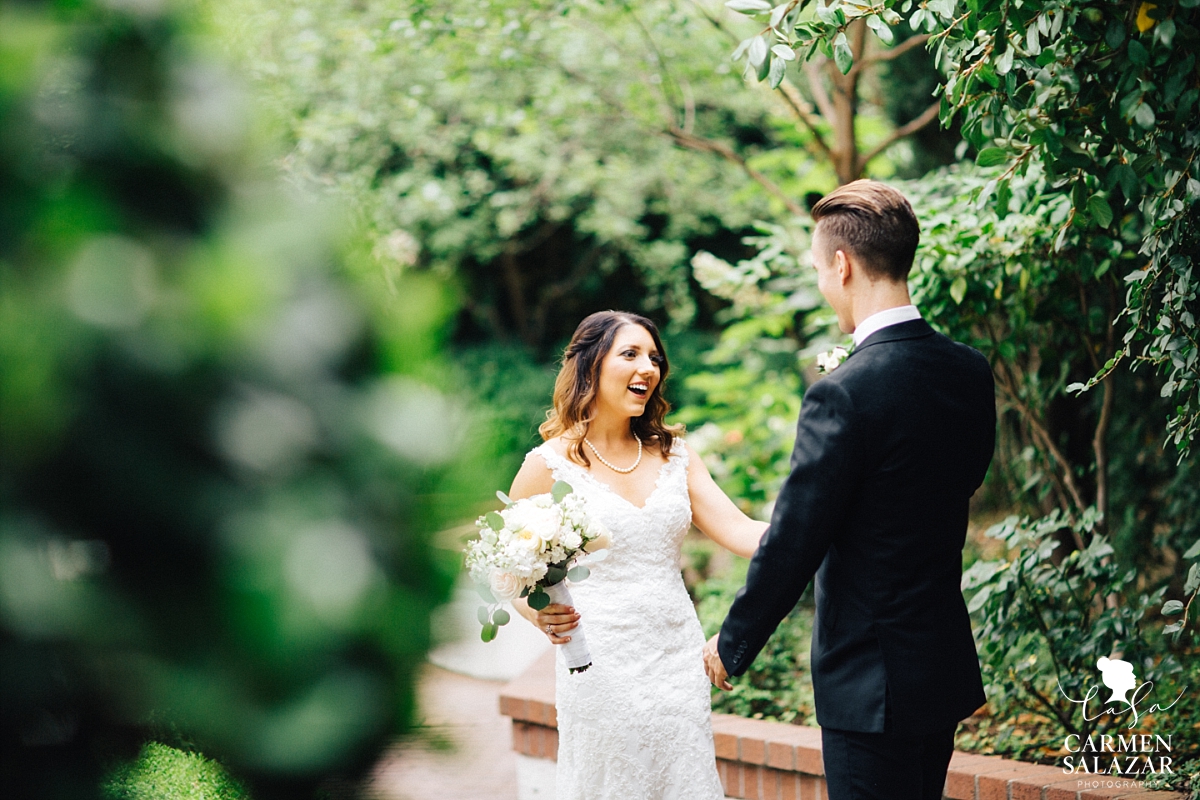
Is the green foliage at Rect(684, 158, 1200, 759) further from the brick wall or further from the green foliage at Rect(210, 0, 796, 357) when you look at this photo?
the green foliage at Rect(210, 0, 796, 357)

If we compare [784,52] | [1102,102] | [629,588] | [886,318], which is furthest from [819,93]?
[629,588]

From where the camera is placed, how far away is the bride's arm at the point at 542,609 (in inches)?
112

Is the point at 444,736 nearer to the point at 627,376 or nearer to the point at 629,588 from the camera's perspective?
the point at 629,588

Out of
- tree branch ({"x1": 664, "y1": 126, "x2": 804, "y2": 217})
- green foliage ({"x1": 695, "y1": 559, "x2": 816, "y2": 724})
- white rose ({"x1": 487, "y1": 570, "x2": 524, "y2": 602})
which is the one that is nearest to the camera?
white rose ({"x1": 487, "y1": 570, "x2": 524, "y2": 602})

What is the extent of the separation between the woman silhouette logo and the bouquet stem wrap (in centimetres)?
197

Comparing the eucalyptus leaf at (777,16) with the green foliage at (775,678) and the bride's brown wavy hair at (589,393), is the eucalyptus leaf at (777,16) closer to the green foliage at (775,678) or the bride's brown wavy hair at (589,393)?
the bride's brown wavy hair at (589,393)

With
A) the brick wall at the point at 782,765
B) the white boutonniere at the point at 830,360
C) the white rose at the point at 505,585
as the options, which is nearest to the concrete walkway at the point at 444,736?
the white rose at the point at 505,585

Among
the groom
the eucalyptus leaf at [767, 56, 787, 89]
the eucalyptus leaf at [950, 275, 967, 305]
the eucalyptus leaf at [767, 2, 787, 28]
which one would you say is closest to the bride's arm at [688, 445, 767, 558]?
the groom

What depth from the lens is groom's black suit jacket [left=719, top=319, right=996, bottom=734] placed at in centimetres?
243

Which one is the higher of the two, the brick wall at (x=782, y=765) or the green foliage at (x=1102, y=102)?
the green foliage at (x=1102, y=102)

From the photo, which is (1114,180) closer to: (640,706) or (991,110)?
(991,110)

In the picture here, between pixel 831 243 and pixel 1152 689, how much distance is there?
237 centimetres

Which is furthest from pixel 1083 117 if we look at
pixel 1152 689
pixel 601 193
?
pixel 601 193

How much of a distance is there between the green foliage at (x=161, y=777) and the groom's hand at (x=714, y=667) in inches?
82.9
